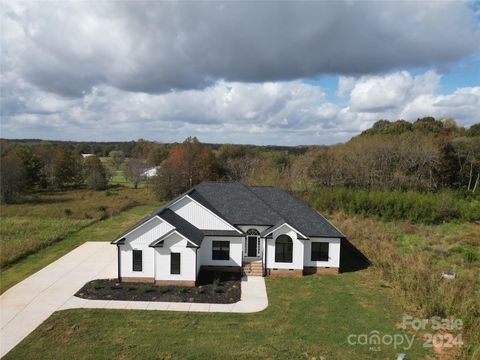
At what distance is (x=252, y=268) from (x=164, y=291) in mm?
5720

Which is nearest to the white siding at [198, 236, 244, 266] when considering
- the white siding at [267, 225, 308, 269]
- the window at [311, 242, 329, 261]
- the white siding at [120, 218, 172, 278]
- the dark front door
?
the dark front door

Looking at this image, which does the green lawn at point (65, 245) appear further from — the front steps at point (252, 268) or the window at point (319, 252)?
the window at point (319, 252)

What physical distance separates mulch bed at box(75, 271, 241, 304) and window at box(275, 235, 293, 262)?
10.2 feet

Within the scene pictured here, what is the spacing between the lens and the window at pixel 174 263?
62.5 feet

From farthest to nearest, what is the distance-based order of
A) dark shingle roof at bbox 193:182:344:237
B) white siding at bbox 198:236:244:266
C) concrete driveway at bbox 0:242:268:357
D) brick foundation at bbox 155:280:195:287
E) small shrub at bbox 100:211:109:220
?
1. small shrub at bbox 100:211:109:220
2. dark shingle roof at bbox 193:182:344:237
3. white siding at bbox 198:236:244:266
4. brick foundation at bbox 155:280:195:287
5. concrete driveway at bbox 0:242:268:357

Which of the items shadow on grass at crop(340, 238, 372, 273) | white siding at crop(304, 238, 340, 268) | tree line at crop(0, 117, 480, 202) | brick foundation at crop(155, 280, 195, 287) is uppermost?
tree line at crop(0, 117, 480, 202)

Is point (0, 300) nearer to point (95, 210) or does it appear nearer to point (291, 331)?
point (291, 331)

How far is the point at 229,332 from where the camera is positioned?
14320 mm

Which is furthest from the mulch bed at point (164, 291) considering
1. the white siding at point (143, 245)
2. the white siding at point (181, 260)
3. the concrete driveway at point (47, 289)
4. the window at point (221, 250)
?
the window at point (221, 250)

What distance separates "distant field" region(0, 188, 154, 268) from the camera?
86.5ft

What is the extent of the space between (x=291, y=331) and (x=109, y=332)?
7548mm

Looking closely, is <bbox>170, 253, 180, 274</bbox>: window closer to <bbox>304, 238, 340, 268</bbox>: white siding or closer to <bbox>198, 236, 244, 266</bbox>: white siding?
<bbox>198, 236, 244, 266</bbox>: white siding

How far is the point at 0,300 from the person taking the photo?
1709 centimetres

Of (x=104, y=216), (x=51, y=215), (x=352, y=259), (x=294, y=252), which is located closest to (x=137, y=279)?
(x=294, y=252)
